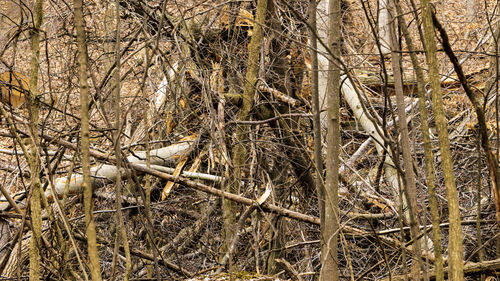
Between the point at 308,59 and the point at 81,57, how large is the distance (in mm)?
4016

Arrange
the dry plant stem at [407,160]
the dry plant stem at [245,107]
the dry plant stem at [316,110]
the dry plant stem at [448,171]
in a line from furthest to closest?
1. the dry plant stem at [245,107]
2. the dry plant stem at [316,110]
3. the dry plant stem at [407,160]
4. the dry plant stem at [448,171]

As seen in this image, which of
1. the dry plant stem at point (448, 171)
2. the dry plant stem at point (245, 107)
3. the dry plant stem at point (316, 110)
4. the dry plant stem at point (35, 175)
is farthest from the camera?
the dry plant stem at point (245, 107)

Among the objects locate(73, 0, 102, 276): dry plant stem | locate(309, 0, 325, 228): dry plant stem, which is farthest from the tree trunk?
locate(73, 0, 102, 276): dry plant stem

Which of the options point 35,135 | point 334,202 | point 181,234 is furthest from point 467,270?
point 181,234

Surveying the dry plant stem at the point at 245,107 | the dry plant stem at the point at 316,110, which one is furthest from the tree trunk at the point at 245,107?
the dry plant stem at the point at 316,110

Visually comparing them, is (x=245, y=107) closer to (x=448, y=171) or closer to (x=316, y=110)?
(x=316, y=110)

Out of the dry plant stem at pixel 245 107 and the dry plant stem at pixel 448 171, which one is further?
the dry plant stem at pixel 245 107

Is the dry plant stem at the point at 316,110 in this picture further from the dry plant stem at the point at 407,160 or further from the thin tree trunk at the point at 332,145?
the dry plant stem at the point at 407,160

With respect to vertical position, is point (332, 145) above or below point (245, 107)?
below

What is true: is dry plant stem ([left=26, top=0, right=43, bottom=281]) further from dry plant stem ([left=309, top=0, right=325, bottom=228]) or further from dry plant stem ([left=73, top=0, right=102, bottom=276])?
dry plant stem ([left=309, top=0, right=325, bottom=228])

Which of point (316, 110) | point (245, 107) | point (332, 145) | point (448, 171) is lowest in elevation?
point (448, 171)

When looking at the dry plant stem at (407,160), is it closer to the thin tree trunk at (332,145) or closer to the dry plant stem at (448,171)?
the thin tree trunk at (332,145)

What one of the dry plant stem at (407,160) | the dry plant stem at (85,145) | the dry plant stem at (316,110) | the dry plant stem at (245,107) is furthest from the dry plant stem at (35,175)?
the dry plant stem at (245,107)

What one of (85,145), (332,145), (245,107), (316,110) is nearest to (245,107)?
(245,107)
